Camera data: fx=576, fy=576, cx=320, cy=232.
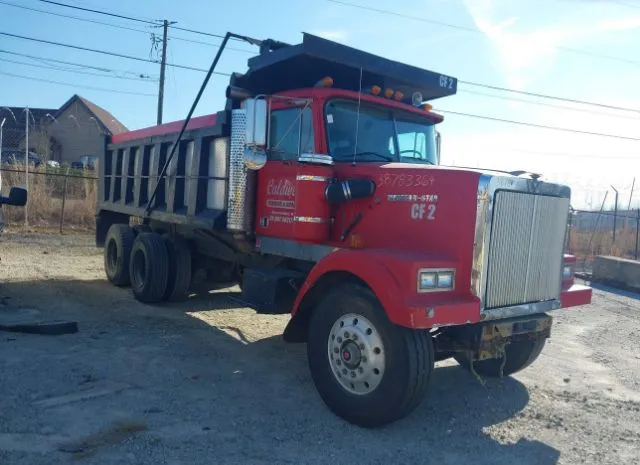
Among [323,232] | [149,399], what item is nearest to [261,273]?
[323,232]

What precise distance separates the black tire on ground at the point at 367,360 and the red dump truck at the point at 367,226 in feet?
0.04

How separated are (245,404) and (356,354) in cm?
106

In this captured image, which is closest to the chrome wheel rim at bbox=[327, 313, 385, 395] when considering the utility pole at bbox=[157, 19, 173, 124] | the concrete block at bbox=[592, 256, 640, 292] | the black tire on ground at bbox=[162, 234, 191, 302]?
the black tire on ground at bbox=[162, 234, 191, 302]

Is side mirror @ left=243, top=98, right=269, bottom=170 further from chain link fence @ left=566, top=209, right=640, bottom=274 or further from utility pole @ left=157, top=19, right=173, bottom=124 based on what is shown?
utility pole @ left=157, top=19, right=173, bottom=124

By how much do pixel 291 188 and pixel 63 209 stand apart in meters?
14.5

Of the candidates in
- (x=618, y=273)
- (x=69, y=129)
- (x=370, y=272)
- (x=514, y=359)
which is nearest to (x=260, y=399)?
(x=370, y=272)

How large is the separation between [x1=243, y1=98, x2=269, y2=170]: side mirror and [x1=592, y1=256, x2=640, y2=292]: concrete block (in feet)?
35.6

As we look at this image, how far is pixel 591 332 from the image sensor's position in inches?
337

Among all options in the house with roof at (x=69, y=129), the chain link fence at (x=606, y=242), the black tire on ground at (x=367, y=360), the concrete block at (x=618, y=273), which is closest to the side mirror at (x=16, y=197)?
the black tire on ground at (x=367, y=360)

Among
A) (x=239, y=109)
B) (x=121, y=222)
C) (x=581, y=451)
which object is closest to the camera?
(x=581, y=451)

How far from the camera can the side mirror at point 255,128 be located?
A: 5363 mm

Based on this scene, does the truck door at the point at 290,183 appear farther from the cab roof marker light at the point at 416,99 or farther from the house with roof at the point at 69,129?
the house with roof at the point at 69,129

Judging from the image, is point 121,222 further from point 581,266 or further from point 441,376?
point 581,266

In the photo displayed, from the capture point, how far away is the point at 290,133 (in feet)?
19.9
